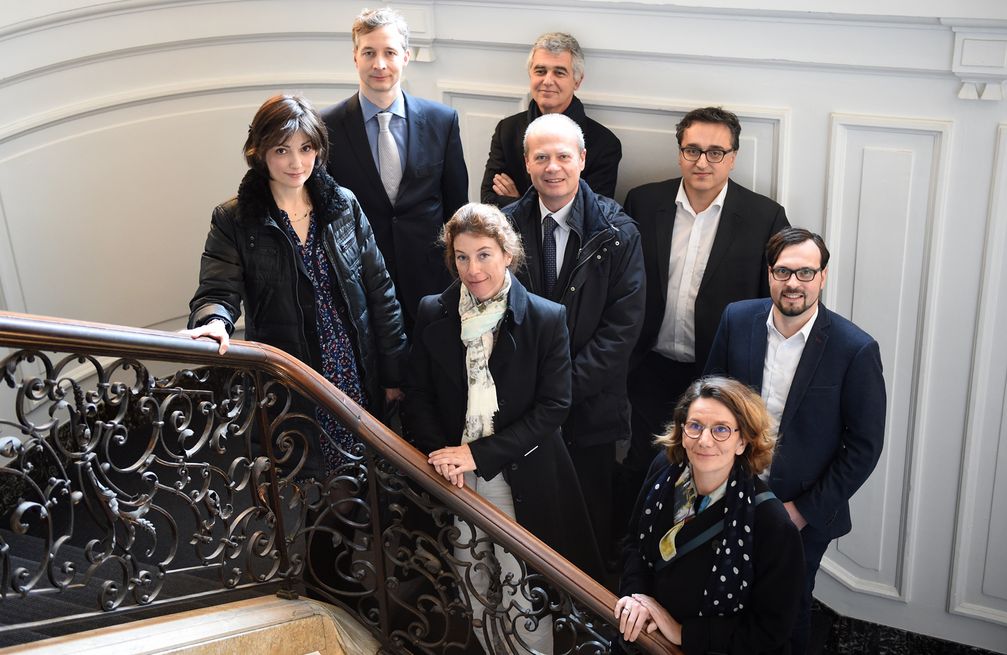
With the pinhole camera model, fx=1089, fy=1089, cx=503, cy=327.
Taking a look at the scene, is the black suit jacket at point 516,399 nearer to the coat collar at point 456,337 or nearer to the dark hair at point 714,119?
the coat collar at point 456,337

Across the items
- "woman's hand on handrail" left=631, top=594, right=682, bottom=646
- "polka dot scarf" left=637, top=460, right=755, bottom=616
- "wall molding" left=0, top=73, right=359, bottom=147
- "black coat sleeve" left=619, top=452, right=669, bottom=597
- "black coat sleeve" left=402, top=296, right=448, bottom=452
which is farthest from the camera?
"wall molding" left=0, top=73, right=359, bottom=147

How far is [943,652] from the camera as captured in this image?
4.74m

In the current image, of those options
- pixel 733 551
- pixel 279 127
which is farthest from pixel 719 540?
pixel 279 127

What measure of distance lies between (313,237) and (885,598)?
10.0 feet

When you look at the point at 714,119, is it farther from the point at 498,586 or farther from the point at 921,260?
the point at 498,586

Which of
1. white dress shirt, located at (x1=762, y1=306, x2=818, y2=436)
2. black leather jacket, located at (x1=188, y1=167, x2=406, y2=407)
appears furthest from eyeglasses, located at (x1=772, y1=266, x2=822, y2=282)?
black leather jacket, located at (x1=188, y1=167, x2=406, y2=407)

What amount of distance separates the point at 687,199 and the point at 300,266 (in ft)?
5.09

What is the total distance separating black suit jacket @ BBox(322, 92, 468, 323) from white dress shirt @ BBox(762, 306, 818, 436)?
49.1 inches

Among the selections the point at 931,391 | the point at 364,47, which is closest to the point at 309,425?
the point at 364,47

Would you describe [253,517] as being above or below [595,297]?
below

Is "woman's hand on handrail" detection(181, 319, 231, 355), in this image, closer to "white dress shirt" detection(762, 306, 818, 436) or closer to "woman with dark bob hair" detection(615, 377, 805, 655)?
"woman with dark bob hair" detection(615, 377, 805, 655)

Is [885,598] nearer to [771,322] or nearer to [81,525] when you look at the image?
[771,322]

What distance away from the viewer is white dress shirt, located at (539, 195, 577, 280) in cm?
374

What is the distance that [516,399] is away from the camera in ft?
11.0
